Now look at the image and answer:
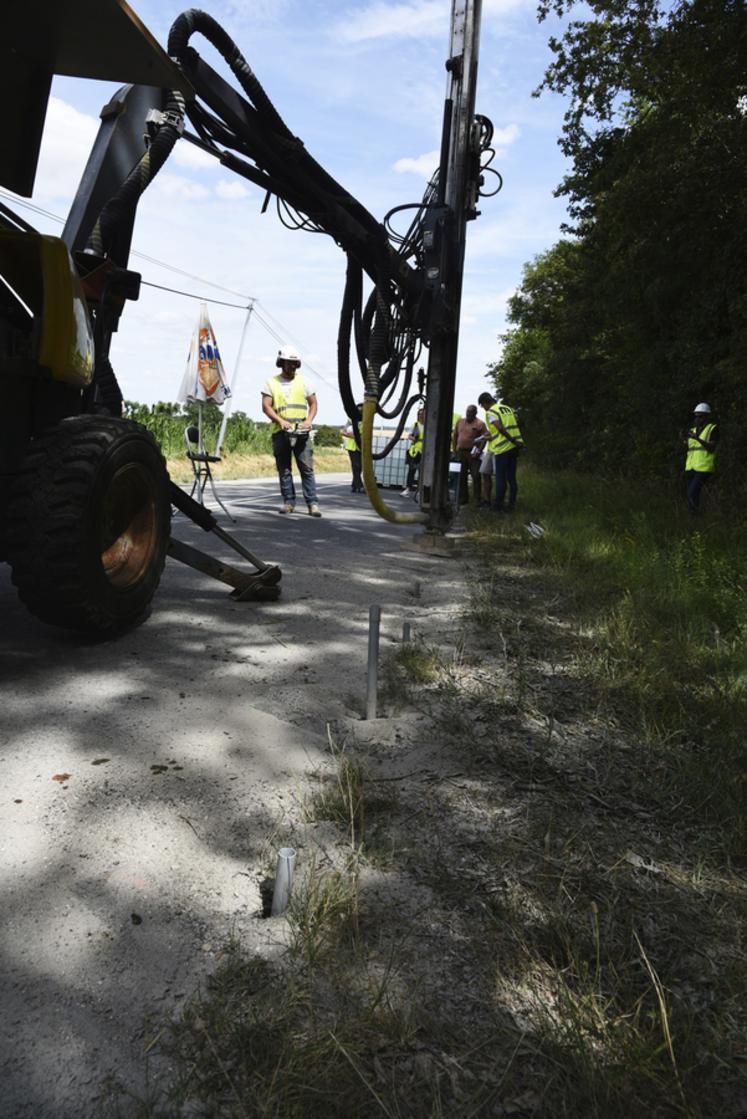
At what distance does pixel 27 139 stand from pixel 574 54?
41.8ft

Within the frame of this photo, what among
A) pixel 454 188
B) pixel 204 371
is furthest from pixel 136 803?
pixel 204 371

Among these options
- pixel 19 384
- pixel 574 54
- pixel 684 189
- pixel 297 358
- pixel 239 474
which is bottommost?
pixel 239 474

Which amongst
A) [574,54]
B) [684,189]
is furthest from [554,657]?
[574,54]

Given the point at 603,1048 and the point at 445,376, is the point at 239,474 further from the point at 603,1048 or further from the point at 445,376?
the point at 603,1048

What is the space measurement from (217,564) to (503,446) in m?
9.34

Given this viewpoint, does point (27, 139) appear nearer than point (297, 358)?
Yes

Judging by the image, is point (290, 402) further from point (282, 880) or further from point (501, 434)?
point (282, 880)

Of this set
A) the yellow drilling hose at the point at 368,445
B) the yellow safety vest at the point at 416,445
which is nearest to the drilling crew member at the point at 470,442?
the yellow safety vest at the point at 416,445

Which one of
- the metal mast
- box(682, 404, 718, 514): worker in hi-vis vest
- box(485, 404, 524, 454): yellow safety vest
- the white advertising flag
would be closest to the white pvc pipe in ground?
the metal mast

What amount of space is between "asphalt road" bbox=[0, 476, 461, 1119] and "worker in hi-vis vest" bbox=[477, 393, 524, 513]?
28.6 feet

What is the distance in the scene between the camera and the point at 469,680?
396 centimetres

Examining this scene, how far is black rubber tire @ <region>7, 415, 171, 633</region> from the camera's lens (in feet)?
11.3

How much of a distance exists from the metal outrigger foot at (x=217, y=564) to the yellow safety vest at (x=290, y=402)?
17.8ft

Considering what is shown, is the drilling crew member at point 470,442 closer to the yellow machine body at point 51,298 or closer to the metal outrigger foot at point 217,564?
the metal outrigger foot at point 217,564
